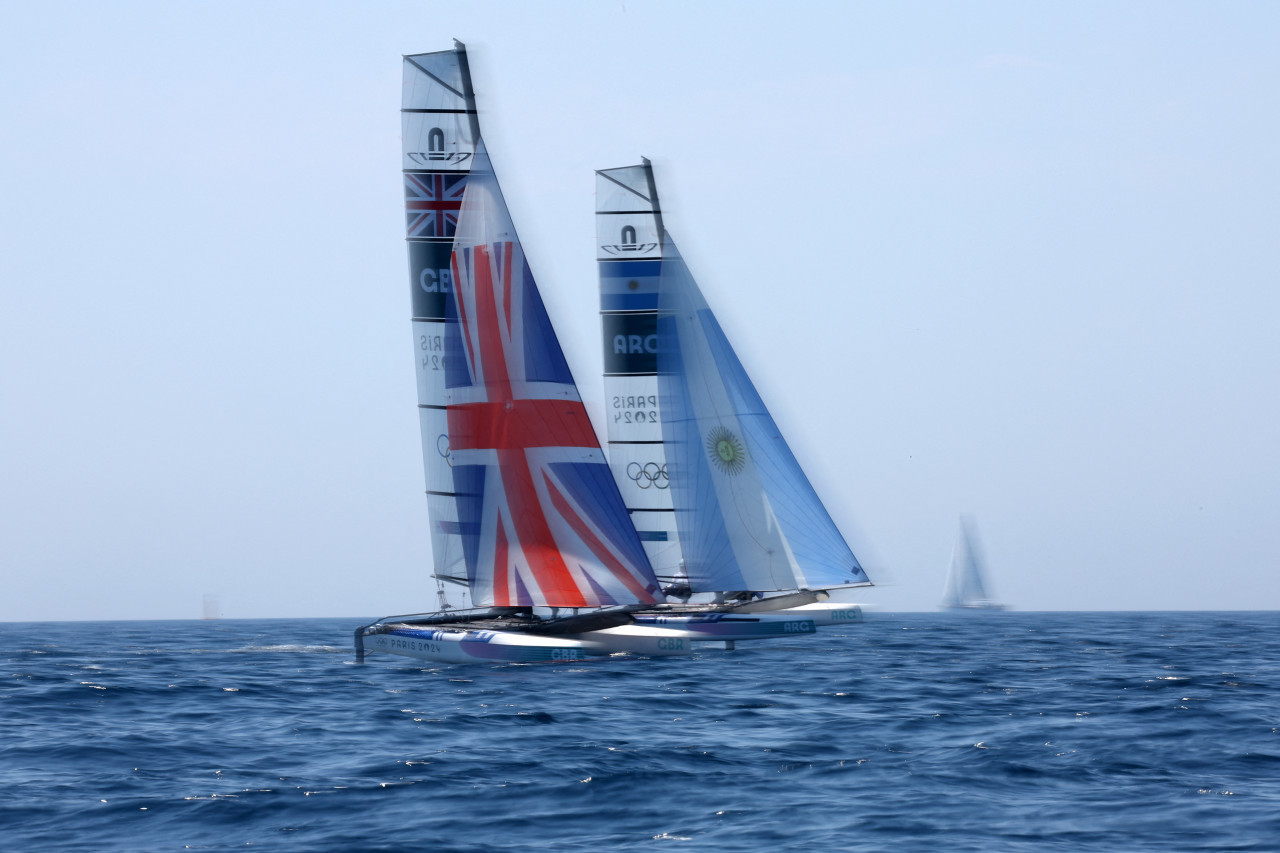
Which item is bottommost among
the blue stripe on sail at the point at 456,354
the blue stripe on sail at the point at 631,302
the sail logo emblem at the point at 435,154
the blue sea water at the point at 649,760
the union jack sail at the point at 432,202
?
the blue sea water at the point at 649,760

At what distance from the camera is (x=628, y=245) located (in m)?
46.8

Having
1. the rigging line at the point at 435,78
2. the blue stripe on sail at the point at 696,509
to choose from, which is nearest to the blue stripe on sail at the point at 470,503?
the blue stripe on sail at the point at 696,509

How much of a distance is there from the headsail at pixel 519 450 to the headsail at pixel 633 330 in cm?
1120

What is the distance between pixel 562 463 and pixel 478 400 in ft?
8.47

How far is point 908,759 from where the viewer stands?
777 inches

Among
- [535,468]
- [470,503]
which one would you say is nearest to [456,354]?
[535,468]

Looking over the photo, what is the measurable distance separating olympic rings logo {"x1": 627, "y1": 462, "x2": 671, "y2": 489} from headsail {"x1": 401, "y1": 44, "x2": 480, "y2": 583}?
10.4 meters

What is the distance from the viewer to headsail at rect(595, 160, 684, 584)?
46.5 meters

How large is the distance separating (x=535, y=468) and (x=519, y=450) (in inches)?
23.0

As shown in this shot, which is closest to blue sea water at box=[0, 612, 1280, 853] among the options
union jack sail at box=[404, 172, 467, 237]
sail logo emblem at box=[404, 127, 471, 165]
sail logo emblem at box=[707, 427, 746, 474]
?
sail logo emblem at box=[707, 427, 746, 474]

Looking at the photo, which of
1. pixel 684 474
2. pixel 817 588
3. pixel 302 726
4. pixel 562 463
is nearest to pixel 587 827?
pixel 302 726

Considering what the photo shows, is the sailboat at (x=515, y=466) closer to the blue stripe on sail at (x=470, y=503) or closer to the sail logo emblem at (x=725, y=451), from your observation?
the blue stripe on sail at (x=470, y=503)

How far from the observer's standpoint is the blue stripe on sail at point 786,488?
45938mm

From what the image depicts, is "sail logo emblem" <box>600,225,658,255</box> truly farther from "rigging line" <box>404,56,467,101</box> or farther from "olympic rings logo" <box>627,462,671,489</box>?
"rigging line" <box>404,56,467,101</box>
